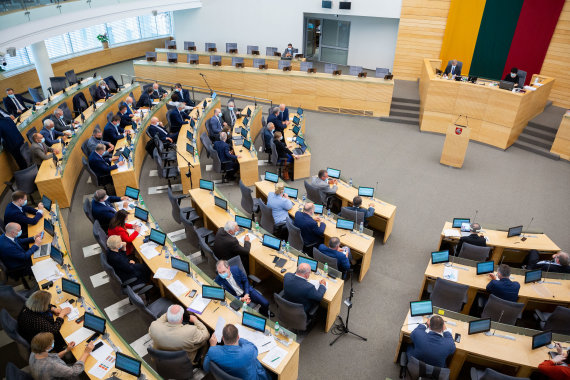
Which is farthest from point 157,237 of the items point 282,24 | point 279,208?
point 282,24

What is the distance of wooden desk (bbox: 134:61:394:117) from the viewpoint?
13.7 meters

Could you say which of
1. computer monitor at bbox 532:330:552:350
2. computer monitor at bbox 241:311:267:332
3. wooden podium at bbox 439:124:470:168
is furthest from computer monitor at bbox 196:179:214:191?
wooden podium at bbox 439:124:470:168

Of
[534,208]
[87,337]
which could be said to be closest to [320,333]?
[87,337]

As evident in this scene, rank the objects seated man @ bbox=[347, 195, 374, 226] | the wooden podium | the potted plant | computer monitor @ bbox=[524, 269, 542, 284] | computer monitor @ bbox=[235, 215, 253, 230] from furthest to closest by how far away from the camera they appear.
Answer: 1. the potted plant
2. the wooden podium
3. seated man @ bbox=[347, 195, 374, 226]
4. computer monitor @ bbox=[235, 215, 253, 230]
5. computer monitor @ bbox=[524, 269, 542, 284]

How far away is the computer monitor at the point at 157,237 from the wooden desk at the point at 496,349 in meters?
3.95

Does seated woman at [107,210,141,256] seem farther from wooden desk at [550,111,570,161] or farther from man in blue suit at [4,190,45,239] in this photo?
wooden desk at [550,111,570,161]

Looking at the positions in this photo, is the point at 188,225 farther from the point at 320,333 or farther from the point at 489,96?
the point at 489,96

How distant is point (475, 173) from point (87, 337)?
9.93 meters

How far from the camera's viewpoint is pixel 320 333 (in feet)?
19.7

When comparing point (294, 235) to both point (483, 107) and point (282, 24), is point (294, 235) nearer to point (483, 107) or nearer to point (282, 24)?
point (483, 107)

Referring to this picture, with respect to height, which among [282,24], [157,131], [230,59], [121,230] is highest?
[282,24]

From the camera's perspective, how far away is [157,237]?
6414 mm

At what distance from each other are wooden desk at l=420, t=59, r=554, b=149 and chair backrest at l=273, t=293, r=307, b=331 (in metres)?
9.67

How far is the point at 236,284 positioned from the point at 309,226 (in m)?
1.78
